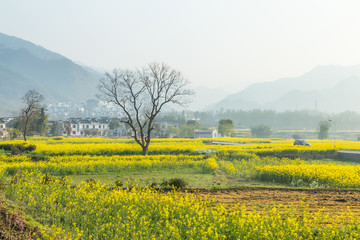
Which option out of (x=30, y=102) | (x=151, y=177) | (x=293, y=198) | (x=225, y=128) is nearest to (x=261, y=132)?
(x=225, y=128)

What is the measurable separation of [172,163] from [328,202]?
1426cm

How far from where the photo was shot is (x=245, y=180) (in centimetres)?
2200

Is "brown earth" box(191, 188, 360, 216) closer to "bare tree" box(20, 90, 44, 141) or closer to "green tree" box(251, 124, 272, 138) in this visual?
"bare tree" box(20, 90, 44, 141)

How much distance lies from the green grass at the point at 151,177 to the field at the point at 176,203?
7cm

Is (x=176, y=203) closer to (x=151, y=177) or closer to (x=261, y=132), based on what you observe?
(x=151, y=177)

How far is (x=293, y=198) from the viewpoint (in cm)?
1523

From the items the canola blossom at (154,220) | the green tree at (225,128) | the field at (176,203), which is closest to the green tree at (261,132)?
the green tree at (225,128)

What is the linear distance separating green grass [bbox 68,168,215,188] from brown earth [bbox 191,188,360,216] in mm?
3047

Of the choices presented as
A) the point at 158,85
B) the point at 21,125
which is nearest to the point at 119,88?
the point at 158,85

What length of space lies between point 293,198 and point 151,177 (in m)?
10.00

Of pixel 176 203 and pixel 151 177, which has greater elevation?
pixel 176 203

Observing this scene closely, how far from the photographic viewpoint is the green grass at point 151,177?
66.6 feet

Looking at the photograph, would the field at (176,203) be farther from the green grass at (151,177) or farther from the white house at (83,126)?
the white house at (83,126)

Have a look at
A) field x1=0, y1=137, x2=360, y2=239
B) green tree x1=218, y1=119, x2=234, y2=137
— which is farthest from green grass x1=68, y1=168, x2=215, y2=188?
green tree x1=218, y1=119, x2=234, y2=137
